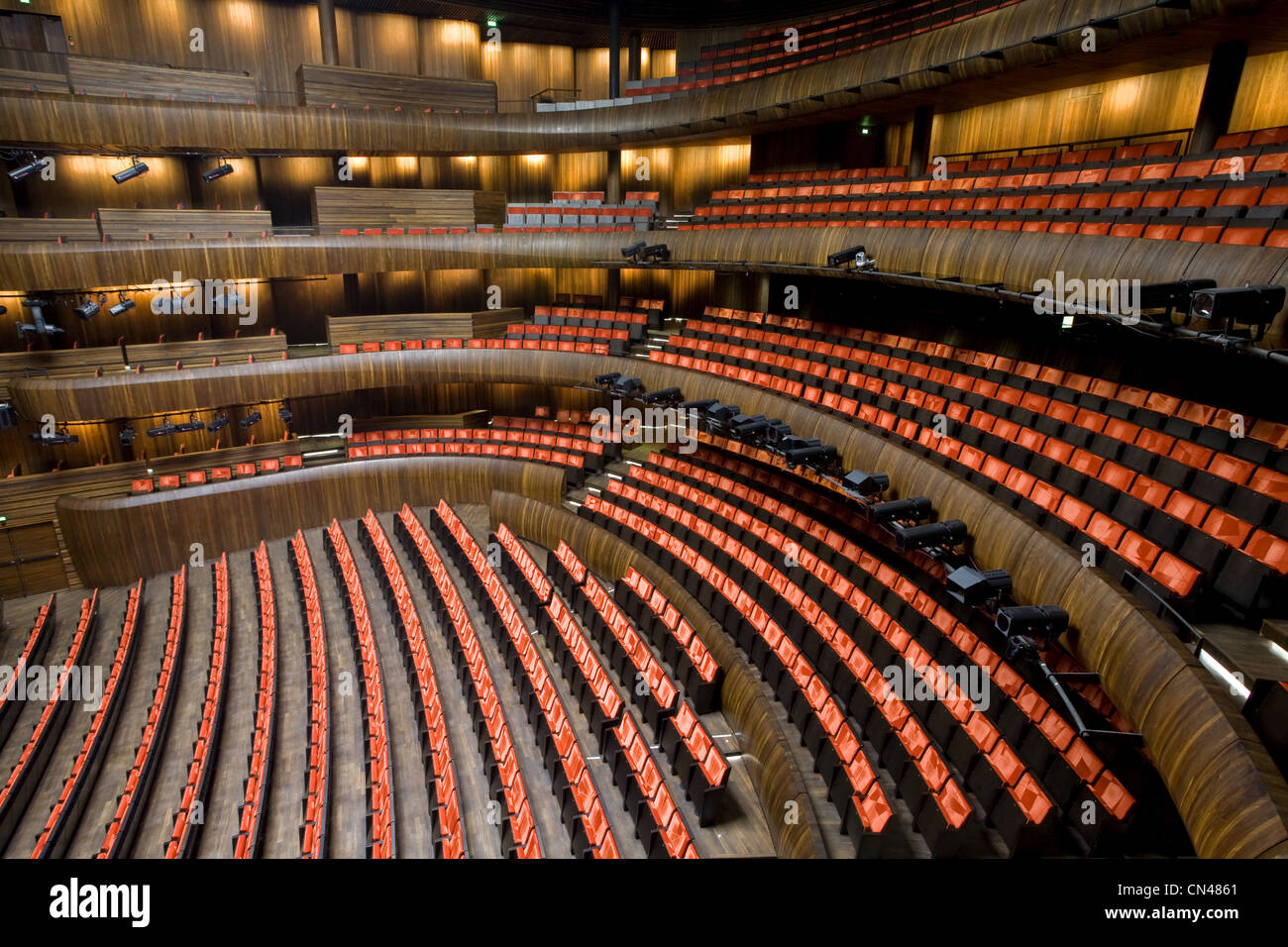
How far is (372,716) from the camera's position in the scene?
10.0 ft

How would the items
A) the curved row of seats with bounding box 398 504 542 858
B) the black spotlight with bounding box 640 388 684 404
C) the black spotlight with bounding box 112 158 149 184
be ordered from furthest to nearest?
the black spotlight with bounding box 112 158 149 184 → the black spotlight with bounding box 640 388 684 404 → the curved row of seats with bounding box 398 504 542 858

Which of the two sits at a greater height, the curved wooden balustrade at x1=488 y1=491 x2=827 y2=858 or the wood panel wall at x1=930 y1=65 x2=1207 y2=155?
the wood panel wall at x1=930 y1=65 x2=1207 y2=155

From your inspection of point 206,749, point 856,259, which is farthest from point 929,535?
point 206,749

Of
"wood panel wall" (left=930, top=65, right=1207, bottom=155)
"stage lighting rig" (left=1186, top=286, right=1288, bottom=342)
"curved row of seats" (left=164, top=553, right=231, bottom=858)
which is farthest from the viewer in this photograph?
"wood panel wall" (left=930, top=65, right=1207, bottom=155)

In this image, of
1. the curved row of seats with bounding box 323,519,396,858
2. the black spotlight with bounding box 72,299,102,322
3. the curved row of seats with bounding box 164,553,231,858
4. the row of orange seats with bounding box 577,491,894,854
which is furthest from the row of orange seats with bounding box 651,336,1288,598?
the black spotlight with bounding box 72,299,102,322

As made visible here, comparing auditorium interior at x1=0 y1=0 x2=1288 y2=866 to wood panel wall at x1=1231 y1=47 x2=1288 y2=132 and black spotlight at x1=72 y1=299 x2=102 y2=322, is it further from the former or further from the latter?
black spotlight at x1=72 y1=299 x2=102 y2=322

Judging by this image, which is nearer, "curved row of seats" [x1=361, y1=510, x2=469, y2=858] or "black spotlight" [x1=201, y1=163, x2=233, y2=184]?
"curved row of seats" [x1=361, y1=510, x2=469, y2=858]

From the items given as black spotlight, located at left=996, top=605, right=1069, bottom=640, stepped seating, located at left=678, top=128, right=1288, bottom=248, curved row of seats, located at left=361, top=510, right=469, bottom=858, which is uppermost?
stepped seating, located at left=678, top=128, right=1288, bottom=248

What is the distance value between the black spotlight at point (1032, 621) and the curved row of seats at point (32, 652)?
14.9 feet

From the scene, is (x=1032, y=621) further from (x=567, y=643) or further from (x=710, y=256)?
(x=710, y=256)

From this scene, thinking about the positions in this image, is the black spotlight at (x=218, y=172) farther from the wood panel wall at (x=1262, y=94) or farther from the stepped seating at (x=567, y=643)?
the wood panel wall at (x=1262, y=94)

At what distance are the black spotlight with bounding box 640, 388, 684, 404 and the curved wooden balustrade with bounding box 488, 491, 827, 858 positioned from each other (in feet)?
3.13

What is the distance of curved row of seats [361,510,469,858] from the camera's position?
2359 millimetres

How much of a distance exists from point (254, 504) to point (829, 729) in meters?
4.72
